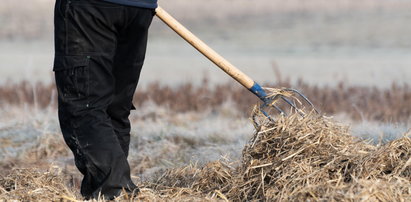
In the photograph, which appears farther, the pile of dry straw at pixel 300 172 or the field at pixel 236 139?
the field at pixel 236 139

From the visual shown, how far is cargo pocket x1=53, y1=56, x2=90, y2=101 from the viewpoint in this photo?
3.98 m

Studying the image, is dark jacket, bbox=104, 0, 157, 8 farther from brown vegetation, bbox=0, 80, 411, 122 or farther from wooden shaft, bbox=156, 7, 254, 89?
brown vegetation, bbox=0, 80, 411, 122

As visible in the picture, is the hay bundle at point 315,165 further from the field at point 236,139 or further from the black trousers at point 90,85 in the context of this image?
the black trousers at point 90,85

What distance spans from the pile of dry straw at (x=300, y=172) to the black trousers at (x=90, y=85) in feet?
0.65

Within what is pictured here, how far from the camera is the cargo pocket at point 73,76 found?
13.1 feet

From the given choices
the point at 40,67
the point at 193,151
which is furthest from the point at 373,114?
the point at 40,67

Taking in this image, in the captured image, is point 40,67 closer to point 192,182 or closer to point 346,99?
point 346,99

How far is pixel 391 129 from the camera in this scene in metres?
6.55

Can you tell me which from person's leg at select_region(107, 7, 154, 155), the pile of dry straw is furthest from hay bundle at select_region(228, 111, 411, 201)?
person's leg at select_region(107, 7, 154, 155)

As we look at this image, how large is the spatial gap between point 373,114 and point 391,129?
2899 millimetres

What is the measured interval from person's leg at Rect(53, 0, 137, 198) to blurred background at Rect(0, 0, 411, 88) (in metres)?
7.18

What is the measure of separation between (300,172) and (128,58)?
1305 mm

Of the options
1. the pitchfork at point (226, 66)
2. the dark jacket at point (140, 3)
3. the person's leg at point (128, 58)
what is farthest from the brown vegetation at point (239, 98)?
the dark jacket at point (140, 3)

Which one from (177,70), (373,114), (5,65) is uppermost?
(373,114)
